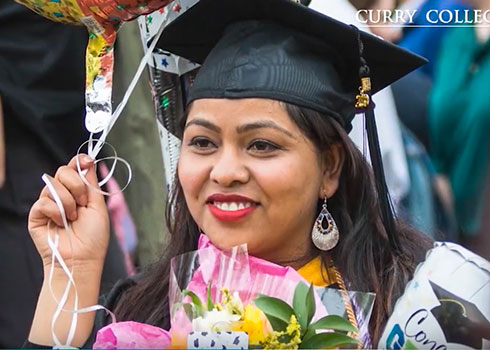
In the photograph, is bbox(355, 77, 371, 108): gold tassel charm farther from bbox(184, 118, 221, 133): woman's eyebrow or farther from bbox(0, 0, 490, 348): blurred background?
bbox(184, 118, 221, 133): woman's eyebrow

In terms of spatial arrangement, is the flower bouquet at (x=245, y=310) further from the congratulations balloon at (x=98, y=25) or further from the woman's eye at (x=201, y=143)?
the congratulations balloon at (x=98, y=25)

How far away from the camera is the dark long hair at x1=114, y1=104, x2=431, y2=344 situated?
9.64ft

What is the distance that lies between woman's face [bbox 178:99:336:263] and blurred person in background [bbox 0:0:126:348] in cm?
108

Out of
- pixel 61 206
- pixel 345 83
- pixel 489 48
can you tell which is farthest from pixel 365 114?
pixel 61 206

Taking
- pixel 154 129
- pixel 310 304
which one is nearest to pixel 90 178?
pixel 310 304

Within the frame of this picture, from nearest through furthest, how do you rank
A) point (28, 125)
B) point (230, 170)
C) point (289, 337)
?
point (289, 337), point (230, 170), point (28, 125)

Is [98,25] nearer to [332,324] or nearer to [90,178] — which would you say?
[90,178]

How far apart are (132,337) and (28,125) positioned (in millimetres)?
1441

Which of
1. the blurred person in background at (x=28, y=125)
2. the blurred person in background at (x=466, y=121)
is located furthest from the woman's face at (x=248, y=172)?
the blurred person in background at (x=28, y=125)

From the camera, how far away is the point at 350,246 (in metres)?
3.03

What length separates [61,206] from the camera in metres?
2.95

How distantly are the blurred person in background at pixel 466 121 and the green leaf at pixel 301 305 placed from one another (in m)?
0.87

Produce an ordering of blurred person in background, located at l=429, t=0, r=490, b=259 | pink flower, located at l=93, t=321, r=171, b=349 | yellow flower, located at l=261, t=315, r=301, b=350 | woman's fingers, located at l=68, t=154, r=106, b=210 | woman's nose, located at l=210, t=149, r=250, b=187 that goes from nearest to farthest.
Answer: yellow flower, located at l=261, t=315, r=301, b=350 < pink flower, located at l=93, t=321, r=171, b=349 < woman's nose, located at l=210, t=149, r=250, b=187 < woman's fingers, located at l=68, t=154, r=106, b=210 < blurred person in background, located at l=429, t=0, r=490, b=259

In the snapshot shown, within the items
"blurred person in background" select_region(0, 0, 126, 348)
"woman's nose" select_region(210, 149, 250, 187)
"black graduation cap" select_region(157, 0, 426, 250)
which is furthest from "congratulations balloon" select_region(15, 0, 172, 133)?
"blurred person in background" select_region(0, 0, 126, 348)
